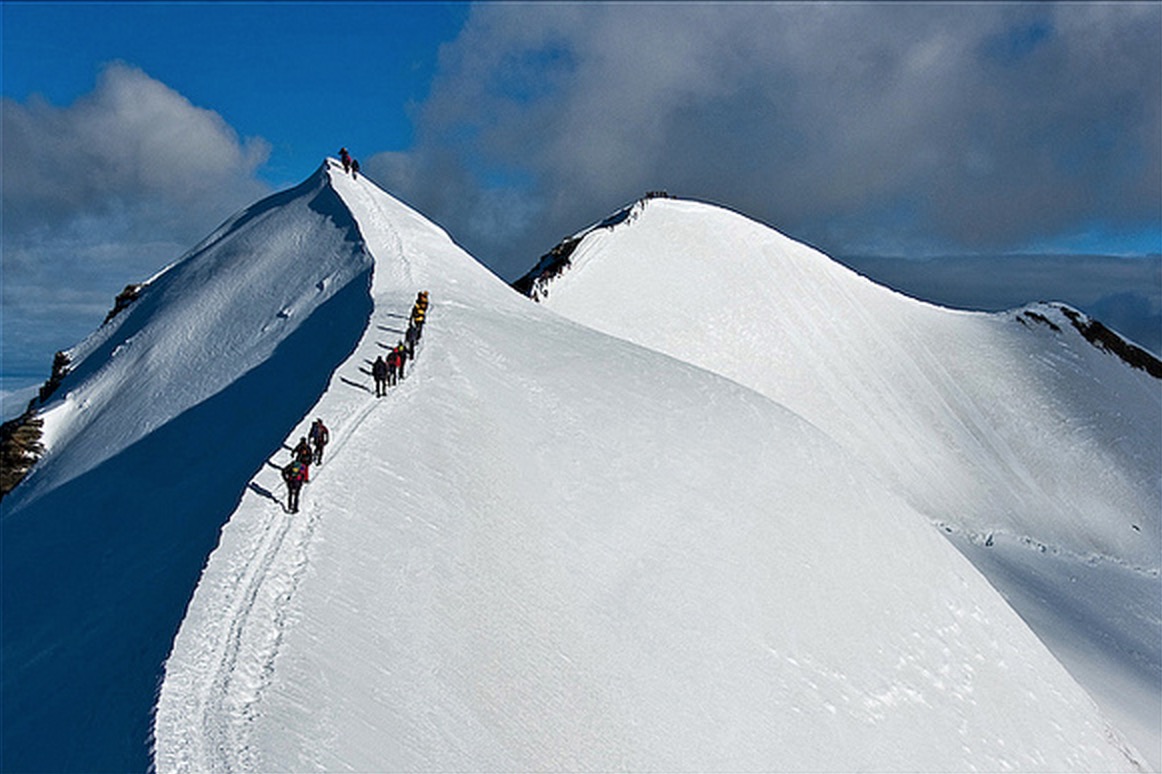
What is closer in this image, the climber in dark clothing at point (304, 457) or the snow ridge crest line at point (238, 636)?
the snow ridge crest line at point (238, 636)

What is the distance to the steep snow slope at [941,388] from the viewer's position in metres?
46.5

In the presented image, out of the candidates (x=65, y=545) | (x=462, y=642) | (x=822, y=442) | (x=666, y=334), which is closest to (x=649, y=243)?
(x=666, y=334)

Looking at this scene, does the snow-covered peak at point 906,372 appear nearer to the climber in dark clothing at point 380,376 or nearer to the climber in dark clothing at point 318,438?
the climber in dark clothing at point 380,376

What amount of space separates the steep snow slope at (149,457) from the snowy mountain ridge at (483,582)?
5.2 inches

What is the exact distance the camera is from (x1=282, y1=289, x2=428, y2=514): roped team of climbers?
51.6 feet

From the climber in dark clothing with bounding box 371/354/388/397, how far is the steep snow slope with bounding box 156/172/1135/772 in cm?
36

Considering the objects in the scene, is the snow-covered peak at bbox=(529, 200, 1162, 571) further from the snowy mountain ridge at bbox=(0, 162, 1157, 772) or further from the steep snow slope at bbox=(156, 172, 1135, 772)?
the steep snow slope at bbox=(156, 172, 1135, 772)

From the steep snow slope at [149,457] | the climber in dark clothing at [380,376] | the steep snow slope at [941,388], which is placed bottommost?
the steep snow slope at [149,457]

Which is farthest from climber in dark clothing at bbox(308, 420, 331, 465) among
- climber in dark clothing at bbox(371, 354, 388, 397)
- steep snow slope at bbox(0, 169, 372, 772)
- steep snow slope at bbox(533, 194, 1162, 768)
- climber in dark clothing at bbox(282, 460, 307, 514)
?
steep snow slope at bbox(533, 194, 1162, 768)

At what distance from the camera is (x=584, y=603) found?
710 inches

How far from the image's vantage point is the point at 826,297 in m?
66.9

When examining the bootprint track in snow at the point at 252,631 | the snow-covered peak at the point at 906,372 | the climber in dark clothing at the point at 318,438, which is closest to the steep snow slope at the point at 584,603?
the bootprint track in snow at the point at 252,631

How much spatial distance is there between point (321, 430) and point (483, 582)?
444 centimetres

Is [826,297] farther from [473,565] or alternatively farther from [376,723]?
[376,723]
